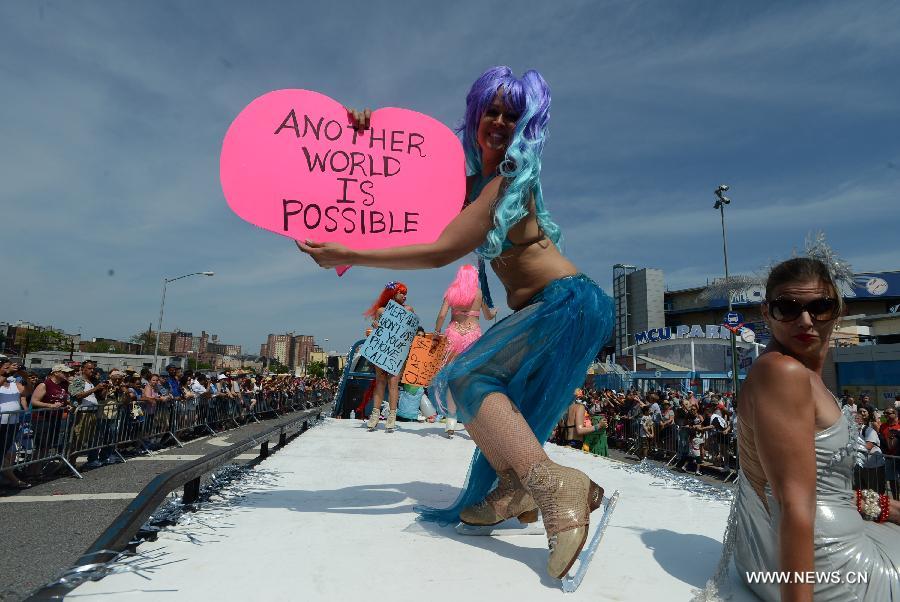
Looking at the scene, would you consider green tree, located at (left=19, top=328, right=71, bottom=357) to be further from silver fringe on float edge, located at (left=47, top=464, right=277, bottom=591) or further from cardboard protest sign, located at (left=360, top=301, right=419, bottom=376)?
silver fringe on float edge, located at (left=47, top=464, right=277, bottom=591)

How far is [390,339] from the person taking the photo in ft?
18.5

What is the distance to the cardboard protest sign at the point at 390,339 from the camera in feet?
18.4

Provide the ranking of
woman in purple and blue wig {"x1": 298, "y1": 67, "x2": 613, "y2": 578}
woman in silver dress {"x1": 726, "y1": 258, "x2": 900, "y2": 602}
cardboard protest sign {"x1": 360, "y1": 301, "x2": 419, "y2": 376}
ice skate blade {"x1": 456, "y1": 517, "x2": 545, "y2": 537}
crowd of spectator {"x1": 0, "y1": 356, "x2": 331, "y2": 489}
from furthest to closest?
crowd of spectator {"x1": 0, "y1": 356, "x2": 331, "y2": 489}, cardboard protest sign {"x1": 360, "y1": 301, "x2": 419, "y2": 376}, ice skate blade {"x1": 456, "y1": 517, "x2": 545, "y2": 537}, woman in purple and blue wig {"x1": 298, "y1": 67, "x2": 613, "y2": 578}, woman in silver dress {"x1": 726, "y1": 258, "x2": 900, "y2": 602}

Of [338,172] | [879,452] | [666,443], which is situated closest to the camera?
[338,172]

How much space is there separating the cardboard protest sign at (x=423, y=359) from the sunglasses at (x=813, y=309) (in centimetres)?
448

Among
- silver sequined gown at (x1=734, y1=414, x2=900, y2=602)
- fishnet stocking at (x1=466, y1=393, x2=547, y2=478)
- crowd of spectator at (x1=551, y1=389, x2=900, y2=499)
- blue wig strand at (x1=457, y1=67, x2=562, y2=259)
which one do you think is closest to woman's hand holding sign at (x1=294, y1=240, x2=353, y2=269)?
blue wig strand at (x1=457, y1=67, x2=562, y2=259)

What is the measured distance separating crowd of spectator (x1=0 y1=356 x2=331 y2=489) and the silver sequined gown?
23.7 ft

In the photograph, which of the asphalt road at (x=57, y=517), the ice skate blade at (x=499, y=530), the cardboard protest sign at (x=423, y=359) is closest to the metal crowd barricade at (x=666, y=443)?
the cardboard protest sign at (x=423, y=359)

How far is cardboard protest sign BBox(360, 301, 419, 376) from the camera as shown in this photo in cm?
562

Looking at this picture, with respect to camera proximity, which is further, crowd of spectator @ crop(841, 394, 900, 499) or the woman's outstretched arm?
crowd of spectator @ crop(841, 394, 900, 499)

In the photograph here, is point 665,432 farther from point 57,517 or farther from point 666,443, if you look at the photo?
point 57,517

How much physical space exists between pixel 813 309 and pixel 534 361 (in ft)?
2.79

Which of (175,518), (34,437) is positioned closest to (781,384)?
(175,518)

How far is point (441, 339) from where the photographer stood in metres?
5.62
